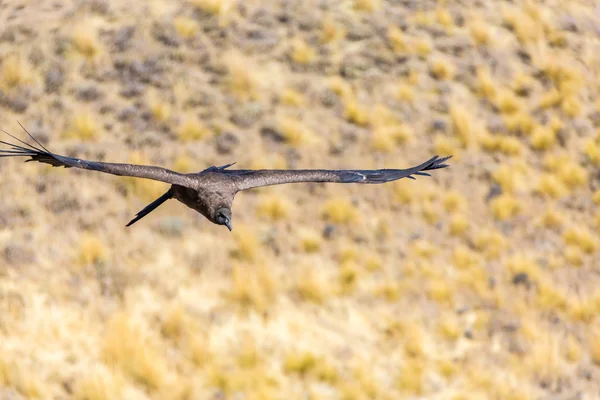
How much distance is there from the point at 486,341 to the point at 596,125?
642 cm

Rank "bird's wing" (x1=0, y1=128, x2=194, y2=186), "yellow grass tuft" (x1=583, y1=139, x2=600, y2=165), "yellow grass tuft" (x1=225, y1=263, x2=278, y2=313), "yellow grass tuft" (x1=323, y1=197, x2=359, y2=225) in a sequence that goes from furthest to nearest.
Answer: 1. "yellow grass tuft" (x1=583, y1=139, x2=600, y2=165)
2. "yellow grass tuft" (x1=323, y1=197, x2=359, y2=225)
3. "yellow grass tuft" (x1=225, y1=263, x2=278, y2=313)
4. "bird's wing" (x1=0, y1=128, x2=194, y2=186)

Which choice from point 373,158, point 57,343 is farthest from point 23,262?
point 373,158

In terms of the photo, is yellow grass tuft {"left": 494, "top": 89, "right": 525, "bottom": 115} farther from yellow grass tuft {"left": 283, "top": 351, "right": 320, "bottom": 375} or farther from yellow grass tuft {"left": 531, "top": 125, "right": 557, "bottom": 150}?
yellow grass tuft {"left": 283, "top": 351, "right": 320, "bottom": 375}

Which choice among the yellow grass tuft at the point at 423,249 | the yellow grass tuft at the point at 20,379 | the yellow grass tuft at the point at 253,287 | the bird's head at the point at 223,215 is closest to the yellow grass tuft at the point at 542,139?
the yellow grass tuft at the point at 423,249

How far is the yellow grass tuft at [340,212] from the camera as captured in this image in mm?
14039

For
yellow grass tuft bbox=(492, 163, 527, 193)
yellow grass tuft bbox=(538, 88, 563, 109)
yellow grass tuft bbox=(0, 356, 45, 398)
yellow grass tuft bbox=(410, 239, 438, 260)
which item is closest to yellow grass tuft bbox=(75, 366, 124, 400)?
yellow grass tuft bbox=(0, 356, 45, 398)

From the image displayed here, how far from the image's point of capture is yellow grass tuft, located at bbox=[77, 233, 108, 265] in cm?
1255

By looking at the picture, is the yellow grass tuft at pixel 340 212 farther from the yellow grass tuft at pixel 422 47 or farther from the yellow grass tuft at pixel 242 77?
the yellow grass tuft at pixel 422 47

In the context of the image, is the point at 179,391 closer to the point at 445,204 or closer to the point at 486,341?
the point at 486,341

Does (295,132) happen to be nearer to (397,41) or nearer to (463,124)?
(463,124)

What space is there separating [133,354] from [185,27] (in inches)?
323

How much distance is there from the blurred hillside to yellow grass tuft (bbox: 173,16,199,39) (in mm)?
78

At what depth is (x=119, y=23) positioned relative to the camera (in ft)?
54.9

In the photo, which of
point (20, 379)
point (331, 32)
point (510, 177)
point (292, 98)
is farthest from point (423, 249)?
point (20, 379)
